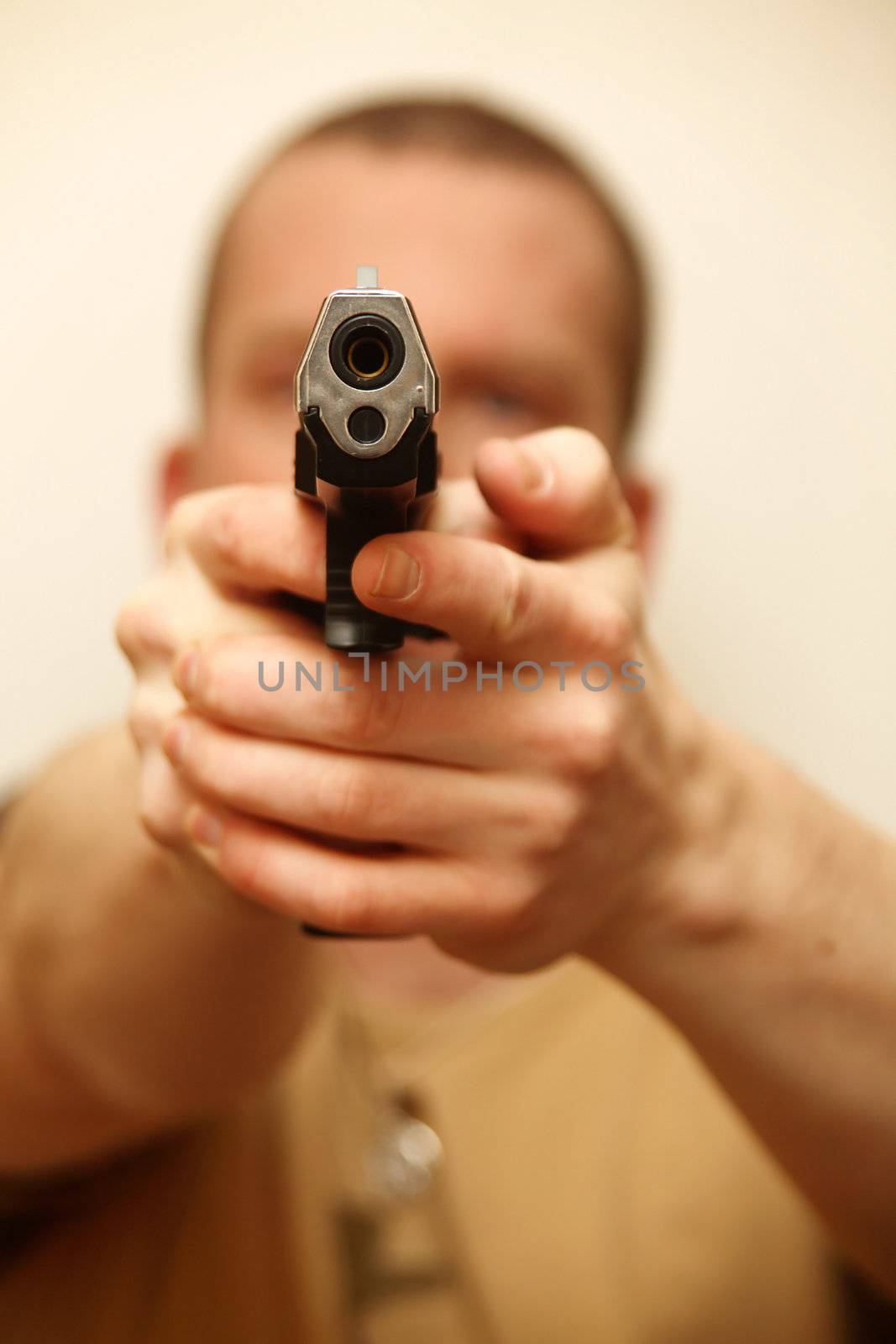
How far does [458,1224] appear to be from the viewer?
2.06ft

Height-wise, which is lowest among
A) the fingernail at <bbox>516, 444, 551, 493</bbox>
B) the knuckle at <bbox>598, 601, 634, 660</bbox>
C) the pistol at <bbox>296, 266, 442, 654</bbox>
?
the knuckle at <bbox>598, 601, 634, 660</bbox>

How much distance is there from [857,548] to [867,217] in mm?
342

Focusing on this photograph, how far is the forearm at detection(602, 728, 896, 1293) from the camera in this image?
1.38ft

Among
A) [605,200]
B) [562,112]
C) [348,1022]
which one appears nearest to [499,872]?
[348,1022]

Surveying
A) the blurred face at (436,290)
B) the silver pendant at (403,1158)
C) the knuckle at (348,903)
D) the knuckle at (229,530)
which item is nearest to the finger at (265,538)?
the knuckle at (229,530)

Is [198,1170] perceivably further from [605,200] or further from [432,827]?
[605,200]

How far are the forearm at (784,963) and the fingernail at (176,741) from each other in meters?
0.21

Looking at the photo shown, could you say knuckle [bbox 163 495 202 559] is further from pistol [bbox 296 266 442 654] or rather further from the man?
pistol [bbox 296 266 442 654]

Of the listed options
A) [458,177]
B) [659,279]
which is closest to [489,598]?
[458,177]

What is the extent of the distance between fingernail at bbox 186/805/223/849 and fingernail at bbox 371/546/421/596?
0.13 m

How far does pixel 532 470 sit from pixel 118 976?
310 mm

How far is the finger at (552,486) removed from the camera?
0.34 metres

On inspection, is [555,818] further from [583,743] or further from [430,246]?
[430,246]

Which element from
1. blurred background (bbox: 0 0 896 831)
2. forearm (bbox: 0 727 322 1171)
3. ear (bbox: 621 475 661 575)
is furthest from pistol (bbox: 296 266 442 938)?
blurred background (bbox: 0 0 896 831)
